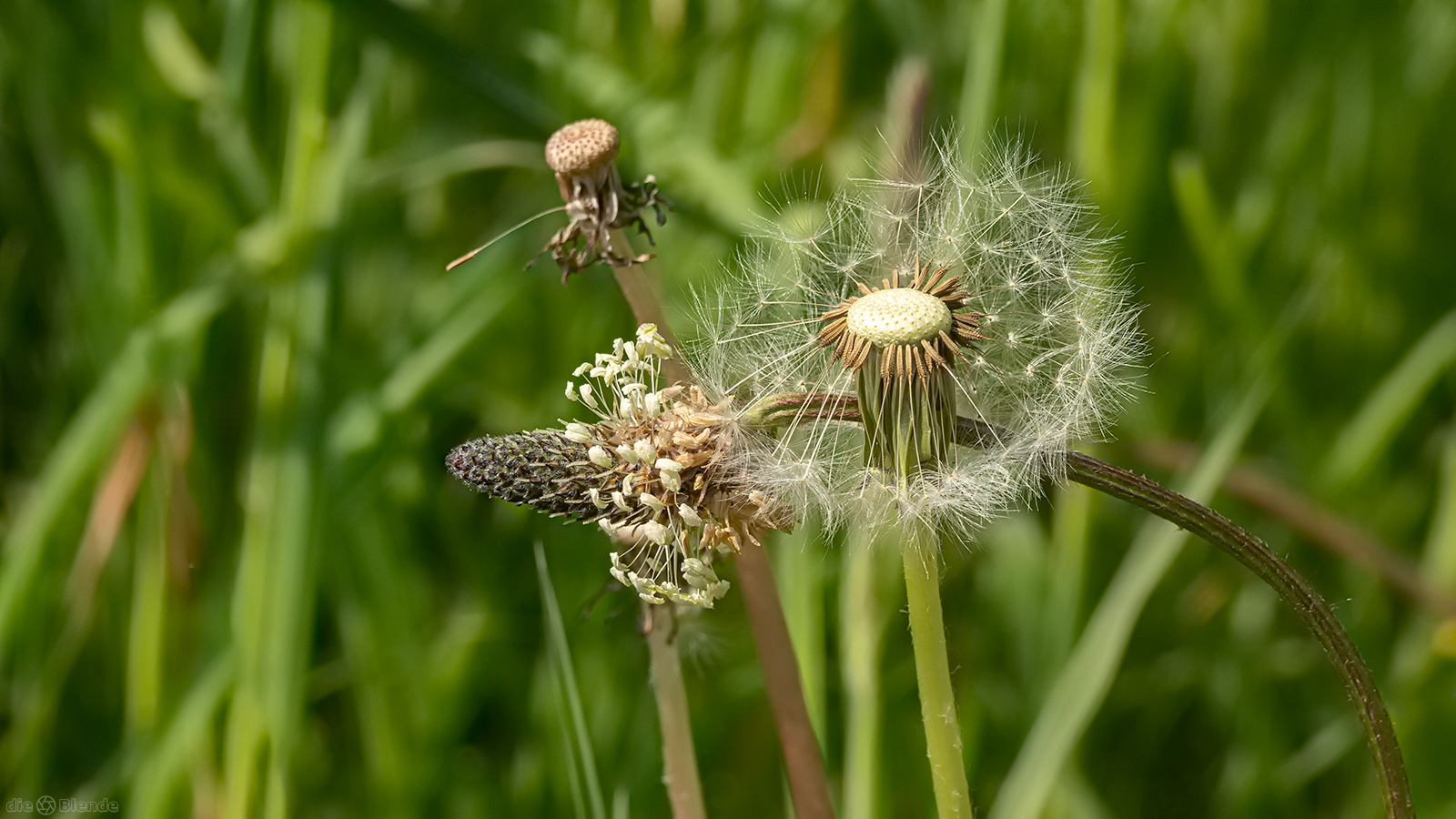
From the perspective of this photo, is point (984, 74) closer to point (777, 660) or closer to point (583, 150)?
point (583, 150)

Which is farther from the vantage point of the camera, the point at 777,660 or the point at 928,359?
the point at 777,660

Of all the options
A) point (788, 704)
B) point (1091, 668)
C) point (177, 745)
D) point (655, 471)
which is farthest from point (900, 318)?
point (177, 745)

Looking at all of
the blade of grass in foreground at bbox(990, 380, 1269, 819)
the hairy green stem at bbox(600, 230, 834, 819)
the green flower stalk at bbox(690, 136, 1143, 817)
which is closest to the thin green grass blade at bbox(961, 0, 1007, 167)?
the green flower stalk at bbox(690, 136, 1143, 817)

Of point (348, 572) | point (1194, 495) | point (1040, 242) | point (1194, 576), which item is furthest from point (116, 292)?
point (1194, 576)

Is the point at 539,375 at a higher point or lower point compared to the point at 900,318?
higher

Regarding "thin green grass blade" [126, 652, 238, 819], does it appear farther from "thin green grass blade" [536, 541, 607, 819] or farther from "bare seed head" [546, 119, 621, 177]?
"bare seed head" [546, 119, 621, 177]
